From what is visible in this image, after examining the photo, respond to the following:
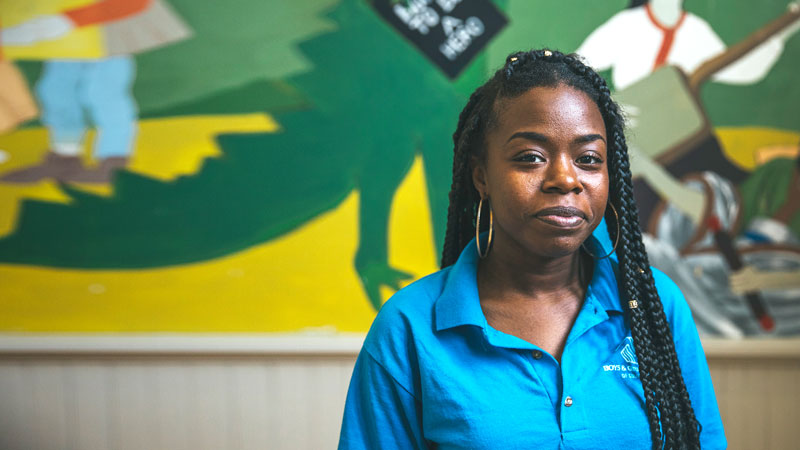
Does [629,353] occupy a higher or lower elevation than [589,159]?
lower

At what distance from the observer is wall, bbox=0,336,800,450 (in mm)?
1798

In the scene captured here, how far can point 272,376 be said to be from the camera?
1808 millimetres

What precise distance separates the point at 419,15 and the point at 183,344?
4.25 ft

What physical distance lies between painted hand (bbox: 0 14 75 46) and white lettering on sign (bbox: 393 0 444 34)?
1.06 meters

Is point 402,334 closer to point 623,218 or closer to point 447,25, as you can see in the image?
point 623,218

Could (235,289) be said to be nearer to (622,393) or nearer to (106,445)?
(106,445)

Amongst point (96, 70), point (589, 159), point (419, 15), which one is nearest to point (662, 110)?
point (419, 15)

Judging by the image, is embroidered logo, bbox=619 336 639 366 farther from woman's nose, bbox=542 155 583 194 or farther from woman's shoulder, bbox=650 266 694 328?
woman's nose, bbox=542 155 583 194

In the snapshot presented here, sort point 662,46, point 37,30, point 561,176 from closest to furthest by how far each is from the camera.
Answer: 1. point 561,176
2. point 662,46
3. point 37,30

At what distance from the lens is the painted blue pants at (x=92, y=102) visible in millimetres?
1765

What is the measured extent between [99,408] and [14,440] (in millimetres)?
315

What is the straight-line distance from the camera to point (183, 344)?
5.87ft

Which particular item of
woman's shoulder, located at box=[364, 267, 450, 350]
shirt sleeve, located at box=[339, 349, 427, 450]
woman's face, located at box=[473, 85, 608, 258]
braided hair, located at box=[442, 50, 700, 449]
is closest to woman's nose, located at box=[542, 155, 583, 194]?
woman's face, located at box=[473, 85, 608, 258]

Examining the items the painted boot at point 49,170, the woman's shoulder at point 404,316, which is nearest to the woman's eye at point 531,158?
the woman's shoulder at point 404,316
